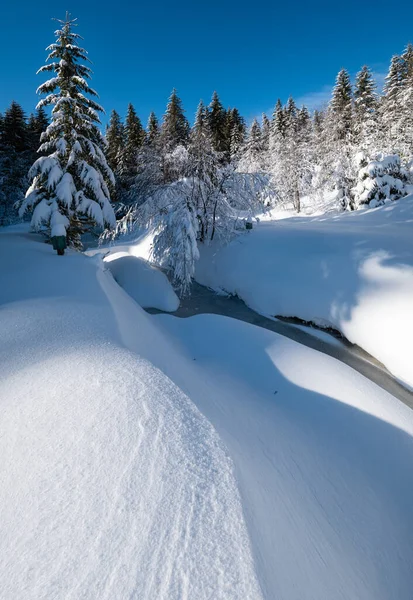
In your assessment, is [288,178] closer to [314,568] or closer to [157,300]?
[157,300]

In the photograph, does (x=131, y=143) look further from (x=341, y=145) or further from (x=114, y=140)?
(x=341, y=145)

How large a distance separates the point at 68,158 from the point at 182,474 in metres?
10.5

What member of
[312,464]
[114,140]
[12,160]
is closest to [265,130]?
[114,140]

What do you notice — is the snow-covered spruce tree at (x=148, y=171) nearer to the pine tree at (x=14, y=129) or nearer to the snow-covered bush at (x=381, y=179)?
the pine tree at (x=14, y=129)

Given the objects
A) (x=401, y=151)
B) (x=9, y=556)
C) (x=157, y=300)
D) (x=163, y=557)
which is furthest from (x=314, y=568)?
(x=401, y=151)

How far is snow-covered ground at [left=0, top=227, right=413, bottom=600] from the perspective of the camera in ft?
3.33

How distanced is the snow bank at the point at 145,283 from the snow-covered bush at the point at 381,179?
45.2 feet

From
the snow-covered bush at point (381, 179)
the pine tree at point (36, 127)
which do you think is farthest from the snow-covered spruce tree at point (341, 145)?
the pine tree at point (36, 127)

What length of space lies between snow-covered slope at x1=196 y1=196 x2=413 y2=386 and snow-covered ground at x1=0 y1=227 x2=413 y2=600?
1.83 meters

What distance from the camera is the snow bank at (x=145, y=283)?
751 cm

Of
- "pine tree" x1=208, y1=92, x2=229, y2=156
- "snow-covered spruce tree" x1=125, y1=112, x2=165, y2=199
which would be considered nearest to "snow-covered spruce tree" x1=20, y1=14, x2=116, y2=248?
"snow-covered spruce tree" x1=125, y1=112, x2=165, y2=199

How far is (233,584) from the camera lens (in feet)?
3.20

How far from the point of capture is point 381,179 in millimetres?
15812

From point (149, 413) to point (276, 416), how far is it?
1735 millimetres
